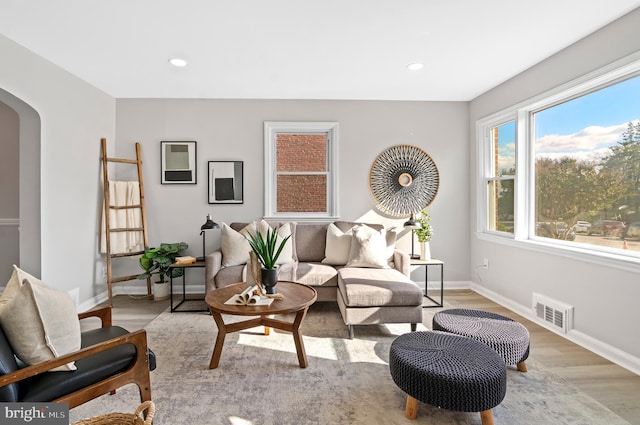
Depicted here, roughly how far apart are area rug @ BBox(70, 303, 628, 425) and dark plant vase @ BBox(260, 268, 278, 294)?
0.52 metres

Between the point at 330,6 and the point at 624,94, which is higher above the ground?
the point at 330,6

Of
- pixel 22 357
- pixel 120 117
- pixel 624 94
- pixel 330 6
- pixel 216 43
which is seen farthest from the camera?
pixel 120 117

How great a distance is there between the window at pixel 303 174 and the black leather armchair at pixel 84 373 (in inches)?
112

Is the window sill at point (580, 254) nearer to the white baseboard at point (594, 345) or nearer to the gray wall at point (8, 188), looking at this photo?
the white baseboard at point (594, 345)

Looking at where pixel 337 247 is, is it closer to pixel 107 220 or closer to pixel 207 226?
pixel 207 226

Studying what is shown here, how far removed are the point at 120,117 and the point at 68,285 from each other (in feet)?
7.06

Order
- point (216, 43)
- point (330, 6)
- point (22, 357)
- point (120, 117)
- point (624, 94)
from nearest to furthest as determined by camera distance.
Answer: point (22, 357), point (330, 6), point (624, 94), point (216, 43), point (120, 117)

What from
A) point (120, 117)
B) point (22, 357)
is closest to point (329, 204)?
point (120, 117)

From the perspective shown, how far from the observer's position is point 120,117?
14.3 feet

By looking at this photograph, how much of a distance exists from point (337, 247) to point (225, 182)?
1.72 m

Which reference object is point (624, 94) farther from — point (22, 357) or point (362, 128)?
point (22, 357)

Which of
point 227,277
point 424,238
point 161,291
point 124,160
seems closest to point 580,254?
point 424,238

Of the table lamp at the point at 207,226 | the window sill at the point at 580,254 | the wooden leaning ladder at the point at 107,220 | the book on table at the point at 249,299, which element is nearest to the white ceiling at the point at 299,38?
the wooden leaning ladder at the point at 107,220

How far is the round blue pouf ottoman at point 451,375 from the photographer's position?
5.58ft
